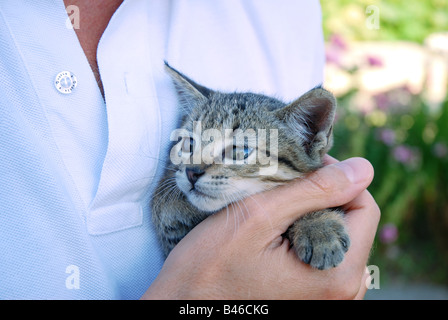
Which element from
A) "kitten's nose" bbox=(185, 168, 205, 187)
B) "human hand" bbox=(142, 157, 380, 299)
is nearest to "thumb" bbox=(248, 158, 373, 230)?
"human hand" bbox=(142, 157, 380, 299)

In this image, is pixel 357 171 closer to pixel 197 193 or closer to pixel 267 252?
pixel 267 252

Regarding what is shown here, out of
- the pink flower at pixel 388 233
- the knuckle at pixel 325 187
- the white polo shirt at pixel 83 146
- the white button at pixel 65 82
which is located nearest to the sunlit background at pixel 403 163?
the pink flower at pixel 388 233

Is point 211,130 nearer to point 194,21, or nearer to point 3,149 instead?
point 194,21

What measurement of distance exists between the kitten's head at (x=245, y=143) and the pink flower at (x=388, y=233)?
227 centimetres

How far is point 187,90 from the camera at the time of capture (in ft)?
6.44

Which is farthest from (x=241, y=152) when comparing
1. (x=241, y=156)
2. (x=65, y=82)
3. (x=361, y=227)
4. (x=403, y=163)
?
(x=403, y=163)

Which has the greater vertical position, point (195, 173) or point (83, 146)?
point (83, 146)

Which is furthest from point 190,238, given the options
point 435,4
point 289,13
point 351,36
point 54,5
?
point 435,4

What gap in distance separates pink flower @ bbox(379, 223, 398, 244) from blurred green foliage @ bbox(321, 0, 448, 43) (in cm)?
349

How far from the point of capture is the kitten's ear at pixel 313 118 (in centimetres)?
166

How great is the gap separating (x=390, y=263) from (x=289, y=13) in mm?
2977

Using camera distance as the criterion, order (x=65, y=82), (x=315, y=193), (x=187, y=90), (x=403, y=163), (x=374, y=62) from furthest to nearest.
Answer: (x=374, y=62), (x=403, y=163), (x=187, y=90), (x=315, y=193), (x=65, y=82)

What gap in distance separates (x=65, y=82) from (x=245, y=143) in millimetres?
759

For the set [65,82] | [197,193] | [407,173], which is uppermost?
[65,82]
